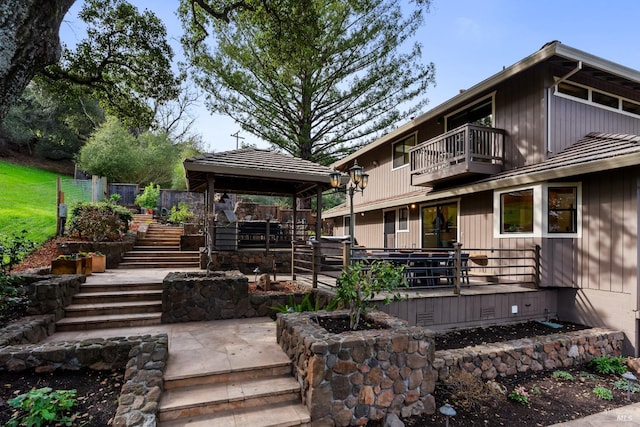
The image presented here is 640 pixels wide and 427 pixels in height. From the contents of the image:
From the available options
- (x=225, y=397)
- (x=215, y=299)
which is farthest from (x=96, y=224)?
(x=225, y=397)

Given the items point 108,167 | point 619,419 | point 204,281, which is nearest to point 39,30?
point 204,281

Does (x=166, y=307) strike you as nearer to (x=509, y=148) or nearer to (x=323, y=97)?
(x=509, y=148)

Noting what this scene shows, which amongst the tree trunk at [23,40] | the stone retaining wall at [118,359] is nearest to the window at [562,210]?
the stone retaining wall at [118,359]

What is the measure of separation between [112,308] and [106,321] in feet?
1.12

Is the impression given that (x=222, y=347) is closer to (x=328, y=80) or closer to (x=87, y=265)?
(x=87, y=265)

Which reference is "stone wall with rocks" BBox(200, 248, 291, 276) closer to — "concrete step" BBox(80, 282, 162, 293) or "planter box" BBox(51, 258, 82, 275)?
"concrete step" BBox(80, 282, 162, 293)

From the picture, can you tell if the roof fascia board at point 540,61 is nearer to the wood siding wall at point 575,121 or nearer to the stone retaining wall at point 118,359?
the wood siding wall at point 575,121

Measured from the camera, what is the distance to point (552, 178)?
623 centimetres

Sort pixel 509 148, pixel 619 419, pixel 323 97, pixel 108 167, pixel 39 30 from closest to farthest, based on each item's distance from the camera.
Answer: pixel 39 30, pixel 619 419, pixel 509 148, pixel 323 97, pixel 108 167

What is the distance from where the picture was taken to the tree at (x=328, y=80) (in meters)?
13.4

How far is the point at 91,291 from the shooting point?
574 centimetres

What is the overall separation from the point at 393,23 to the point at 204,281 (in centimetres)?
1311

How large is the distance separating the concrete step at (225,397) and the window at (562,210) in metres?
6.14

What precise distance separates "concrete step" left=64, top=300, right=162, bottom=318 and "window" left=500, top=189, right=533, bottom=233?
7477mm
